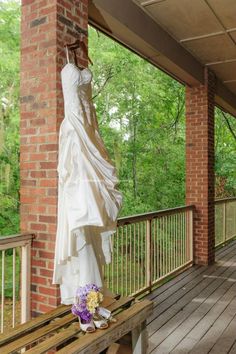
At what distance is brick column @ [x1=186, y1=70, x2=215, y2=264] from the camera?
5.55 m

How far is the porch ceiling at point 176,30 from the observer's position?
3.63 metres

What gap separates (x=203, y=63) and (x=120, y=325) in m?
4.56

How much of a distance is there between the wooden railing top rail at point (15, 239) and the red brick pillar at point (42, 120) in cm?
7

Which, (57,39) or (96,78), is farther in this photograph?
(96,78)

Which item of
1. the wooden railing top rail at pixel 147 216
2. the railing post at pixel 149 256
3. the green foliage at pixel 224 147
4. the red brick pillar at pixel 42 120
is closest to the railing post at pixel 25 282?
the red brick pillar at pixel 42 120

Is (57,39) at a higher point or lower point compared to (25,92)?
higher

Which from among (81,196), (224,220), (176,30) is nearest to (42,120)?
(81,196)

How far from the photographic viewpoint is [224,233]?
7.15m

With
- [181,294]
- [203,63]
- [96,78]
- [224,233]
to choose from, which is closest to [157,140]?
[96,78]

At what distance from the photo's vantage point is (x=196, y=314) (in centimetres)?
357

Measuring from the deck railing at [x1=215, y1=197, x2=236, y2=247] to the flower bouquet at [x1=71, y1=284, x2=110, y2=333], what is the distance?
5.09m

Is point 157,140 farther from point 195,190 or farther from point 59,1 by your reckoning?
point 59,1

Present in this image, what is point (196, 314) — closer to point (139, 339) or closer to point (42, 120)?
point (139, 339)

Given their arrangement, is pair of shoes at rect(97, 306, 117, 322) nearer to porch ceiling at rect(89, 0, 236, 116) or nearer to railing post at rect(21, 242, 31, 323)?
railing post at rect(21, 242, 31, 323)
